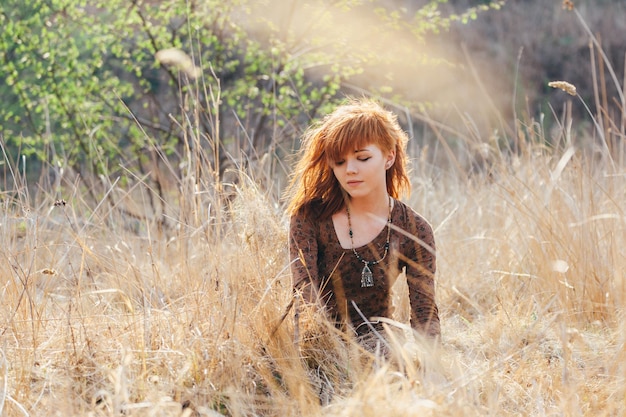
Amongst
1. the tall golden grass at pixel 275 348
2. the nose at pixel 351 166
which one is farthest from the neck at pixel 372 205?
the tall golden grass at pixel 275 348

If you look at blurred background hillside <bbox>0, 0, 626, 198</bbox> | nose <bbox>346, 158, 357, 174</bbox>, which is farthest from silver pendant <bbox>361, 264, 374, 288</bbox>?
blurred background hillside <bbox>0, 0, 626, 198</bbox>

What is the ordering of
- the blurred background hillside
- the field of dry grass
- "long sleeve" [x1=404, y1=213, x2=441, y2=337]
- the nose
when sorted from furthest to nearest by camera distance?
1. the blurred background hillside
2. "long sleeve" [x1=404, y1=213, x2=441, y2=337]
3. the nose
4. the field of dry grass

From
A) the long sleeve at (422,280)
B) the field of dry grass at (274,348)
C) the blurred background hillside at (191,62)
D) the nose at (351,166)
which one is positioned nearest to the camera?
the field of dry grass at (274,348)

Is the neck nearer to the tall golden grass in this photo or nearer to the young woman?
the young woman

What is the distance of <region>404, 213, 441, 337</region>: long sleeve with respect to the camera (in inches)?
91.1

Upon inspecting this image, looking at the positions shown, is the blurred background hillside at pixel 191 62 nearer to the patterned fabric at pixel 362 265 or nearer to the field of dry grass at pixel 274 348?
the field of dry grass at pixel 274 348

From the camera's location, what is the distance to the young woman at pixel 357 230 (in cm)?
224

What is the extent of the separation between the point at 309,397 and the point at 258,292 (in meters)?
0.56

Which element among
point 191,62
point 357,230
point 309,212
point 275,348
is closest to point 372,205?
point 357,230

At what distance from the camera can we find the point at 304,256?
2.27m

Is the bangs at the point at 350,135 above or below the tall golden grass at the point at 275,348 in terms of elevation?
above

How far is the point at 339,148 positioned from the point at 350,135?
0.16ft

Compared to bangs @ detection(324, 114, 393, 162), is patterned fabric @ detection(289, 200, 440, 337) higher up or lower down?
lower down

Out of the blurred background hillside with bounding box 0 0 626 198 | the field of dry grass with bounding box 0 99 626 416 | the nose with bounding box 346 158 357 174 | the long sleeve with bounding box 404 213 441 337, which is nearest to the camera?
the field of dry grass with bounding box 0 99 626 416
